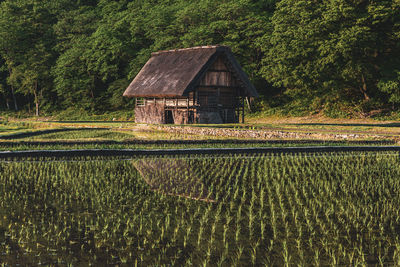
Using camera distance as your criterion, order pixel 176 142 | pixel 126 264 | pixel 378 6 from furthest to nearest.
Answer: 1. pixel 378 6
2. pixel 176 142
3. pixel 126 264

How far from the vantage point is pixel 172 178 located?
1061 centimetres

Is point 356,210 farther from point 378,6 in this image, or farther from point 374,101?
point 374,101

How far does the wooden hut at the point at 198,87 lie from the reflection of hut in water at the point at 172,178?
15991mm

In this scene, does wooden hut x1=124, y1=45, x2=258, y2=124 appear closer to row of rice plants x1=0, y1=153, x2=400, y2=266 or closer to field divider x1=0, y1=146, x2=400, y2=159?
field divider x1=0, y1=146, x2=400, y2=159

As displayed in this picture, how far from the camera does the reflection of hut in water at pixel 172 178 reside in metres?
9.05

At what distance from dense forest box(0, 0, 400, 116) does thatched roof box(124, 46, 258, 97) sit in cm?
451

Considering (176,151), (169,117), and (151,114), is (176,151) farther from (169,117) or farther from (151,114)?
(151,114)

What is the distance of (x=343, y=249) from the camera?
559 centimetres

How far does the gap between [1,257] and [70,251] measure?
2.57ft

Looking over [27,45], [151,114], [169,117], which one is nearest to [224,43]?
[169,117]

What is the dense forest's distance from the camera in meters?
30.5

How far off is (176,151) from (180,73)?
55.4 ft

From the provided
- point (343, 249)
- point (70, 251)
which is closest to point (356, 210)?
point (343, 249)

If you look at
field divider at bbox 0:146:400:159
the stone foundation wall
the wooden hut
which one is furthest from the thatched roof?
field divider at bbox 0:146:400:159
